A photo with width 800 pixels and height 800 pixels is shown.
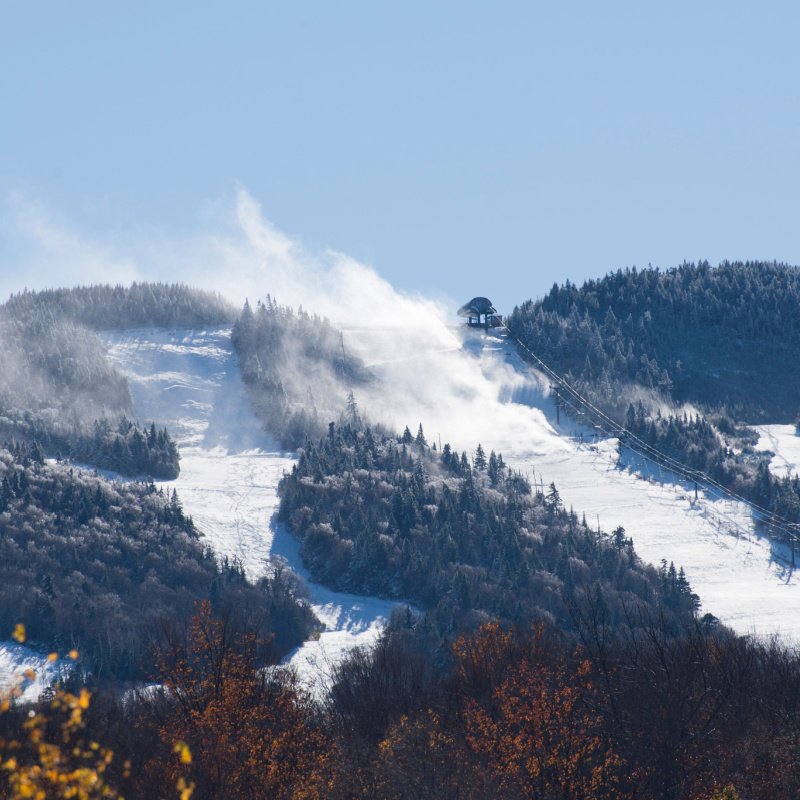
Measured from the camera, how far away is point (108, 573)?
6093 inches

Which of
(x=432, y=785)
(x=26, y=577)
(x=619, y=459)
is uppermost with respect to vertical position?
(x=619, y=459)

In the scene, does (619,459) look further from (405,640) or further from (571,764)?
(571,764)

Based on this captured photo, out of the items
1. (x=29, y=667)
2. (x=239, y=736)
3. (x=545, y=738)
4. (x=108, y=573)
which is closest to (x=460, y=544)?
(x=108, y=573)

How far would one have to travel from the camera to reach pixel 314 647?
13725cm

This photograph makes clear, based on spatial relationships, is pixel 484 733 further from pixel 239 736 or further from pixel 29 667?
pixel 29 667

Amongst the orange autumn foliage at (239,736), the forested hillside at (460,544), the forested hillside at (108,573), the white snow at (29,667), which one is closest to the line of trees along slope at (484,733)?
the orange autumn foliage at (239,736)

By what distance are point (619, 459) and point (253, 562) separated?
64.3 metres

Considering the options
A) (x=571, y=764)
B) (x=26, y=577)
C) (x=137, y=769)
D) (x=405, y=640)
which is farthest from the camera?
(x=26, y=577)

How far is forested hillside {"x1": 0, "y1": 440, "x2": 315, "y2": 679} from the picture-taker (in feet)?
445

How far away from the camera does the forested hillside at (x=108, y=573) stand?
445 ft

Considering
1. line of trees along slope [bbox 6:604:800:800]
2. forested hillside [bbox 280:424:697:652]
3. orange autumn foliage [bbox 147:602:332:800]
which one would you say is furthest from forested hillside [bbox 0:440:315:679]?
orange autumn foliage [bbox 147:602:332:800]

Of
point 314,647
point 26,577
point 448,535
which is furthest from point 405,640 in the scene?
point 26,577

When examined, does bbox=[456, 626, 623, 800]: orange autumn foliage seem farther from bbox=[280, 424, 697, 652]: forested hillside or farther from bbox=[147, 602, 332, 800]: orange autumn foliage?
bbox=[280, 424, 697, 652]: forested hillside

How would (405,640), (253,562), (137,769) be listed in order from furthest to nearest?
(253,562) → (405,640) → (137,769)
